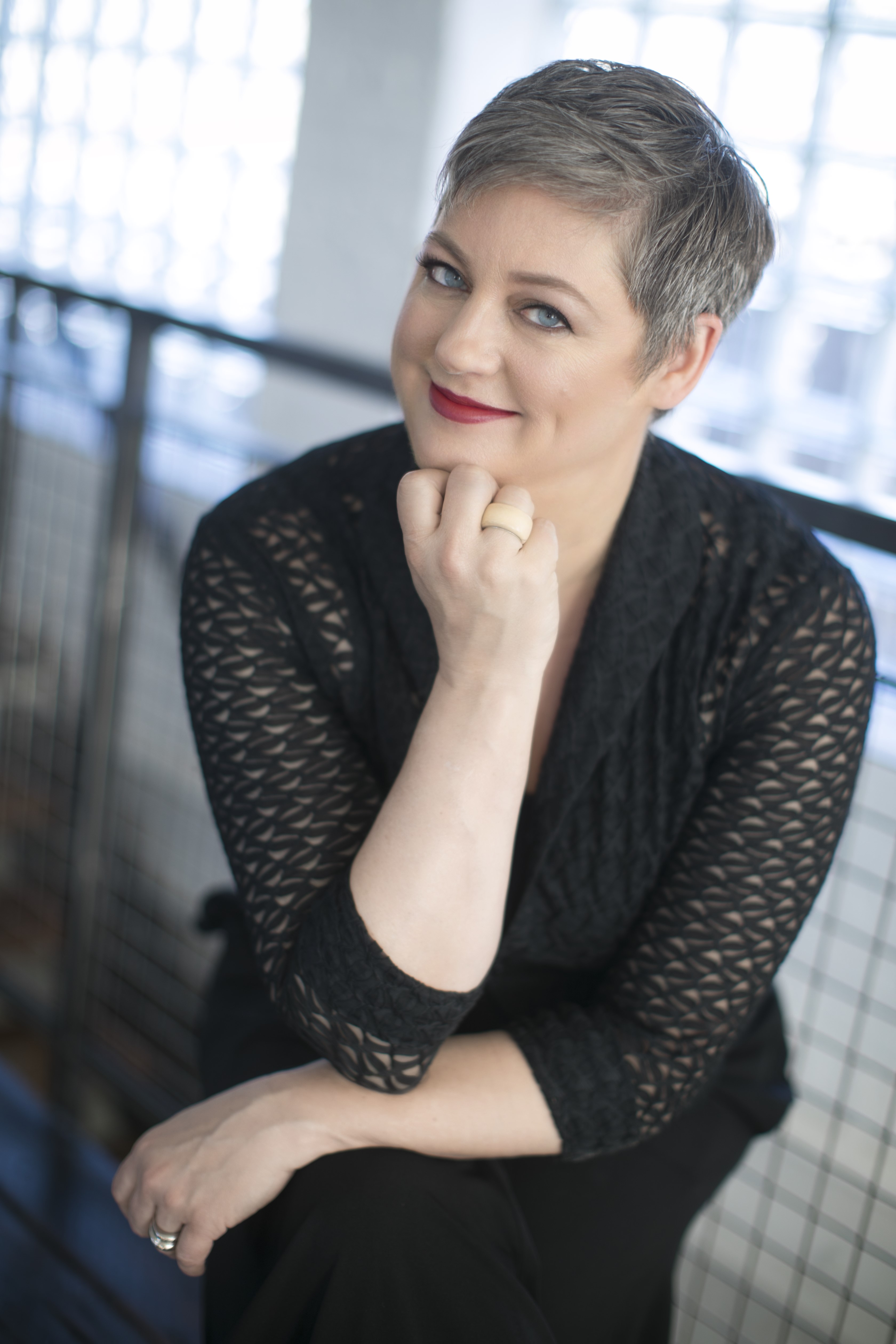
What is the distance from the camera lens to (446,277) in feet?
3.19

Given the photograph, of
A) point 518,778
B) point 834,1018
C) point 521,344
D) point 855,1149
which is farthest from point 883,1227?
point 521,344

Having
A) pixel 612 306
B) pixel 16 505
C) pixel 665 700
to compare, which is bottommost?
pixel 16 505


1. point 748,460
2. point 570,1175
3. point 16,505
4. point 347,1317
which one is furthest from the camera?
point 748,460

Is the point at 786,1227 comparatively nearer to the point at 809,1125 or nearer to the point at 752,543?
the point at 809,1125

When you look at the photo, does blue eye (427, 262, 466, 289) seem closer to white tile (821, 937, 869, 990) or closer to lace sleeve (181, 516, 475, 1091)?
lace sleeve (181, 516, 475, 1091)

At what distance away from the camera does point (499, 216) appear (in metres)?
0.90

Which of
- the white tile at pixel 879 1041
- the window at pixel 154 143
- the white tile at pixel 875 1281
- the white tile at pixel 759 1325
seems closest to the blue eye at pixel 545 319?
the white tile at pixel 759 1325

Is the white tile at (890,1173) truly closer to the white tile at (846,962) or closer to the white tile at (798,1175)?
the white tile at (798,1175)

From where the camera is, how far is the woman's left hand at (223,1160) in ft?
3.09

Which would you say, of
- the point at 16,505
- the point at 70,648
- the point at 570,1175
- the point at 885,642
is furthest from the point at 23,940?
the point at 885,642

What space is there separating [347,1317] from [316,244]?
376 cm

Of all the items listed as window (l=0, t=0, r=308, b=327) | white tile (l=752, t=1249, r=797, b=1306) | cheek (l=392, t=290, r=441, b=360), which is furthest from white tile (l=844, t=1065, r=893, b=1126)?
window (l=0, t=0, r=308, b=327)

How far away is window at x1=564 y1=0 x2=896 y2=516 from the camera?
3.54m

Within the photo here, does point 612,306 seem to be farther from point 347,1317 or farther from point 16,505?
point 16,505
